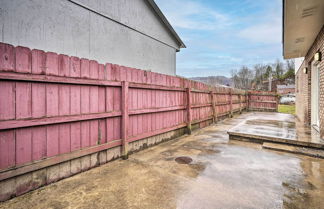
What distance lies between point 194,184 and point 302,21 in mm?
4784

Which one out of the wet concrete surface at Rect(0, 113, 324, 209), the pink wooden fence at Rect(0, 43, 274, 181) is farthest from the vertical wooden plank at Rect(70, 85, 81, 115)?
the wet concrete surface at Rect(0, 113, 324, 209)

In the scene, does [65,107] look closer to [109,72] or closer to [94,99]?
[94,99]

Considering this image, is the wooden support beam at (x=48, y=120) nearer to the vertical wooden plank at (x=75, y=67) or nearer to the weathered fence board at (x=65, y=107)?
the weathered fence board at (x=65, y=107)

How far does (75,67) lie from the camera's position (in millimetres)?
2414

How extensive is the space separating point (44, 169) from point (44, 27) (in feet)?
10.8

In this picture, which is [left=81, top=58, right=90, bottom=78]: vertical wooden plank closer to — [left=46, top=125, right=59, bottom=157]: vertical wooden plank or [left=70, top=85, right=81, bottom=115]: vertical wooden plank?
[left=70, top=85, right=81, bottom=115]: vertical wooden plank

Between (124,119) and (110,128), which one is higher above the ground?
(124,119)

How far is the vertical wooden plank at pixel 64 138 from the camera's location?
7.47ft

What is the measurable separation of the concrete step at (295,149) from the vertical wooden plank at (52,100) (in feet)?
14.4

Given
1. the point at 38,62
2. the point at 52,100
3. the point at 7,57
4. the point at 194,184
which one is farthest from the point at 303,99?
the point at 7,57

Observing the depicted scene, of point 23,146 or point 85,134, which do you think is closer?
point 23,146

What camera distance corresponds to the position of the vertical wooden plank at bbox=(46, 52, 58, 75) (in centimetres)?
210

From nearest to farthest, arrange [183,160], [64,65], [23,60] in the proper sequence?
[23,60], [64,65], [183,160]

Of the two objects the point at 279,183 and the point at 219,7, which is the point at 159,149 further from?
the point at 219,7
